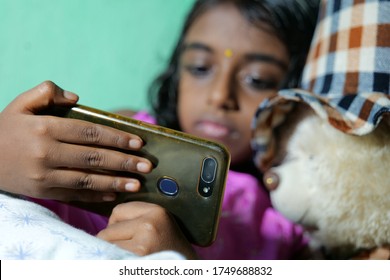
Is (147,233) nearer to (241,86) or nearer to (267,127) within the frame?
(267,127)

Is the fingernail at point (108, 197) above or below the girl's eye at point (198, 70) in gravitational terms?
below

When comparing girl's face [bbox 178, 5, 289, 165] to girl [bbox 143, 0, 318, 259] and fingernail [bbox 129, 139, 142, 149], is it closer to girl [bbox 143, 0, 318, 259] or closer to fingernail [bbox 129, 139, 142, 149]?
girl [bbox 143, 0, 318, 259]

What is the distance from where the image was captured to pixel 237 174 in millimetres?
713

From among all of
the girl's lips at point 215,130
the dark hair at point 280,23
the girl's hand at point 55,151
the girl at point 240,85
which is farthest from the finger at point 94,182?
the dark hair at point 280,23

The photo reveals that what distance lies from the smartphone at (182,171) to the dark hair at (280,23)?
13.8 inches

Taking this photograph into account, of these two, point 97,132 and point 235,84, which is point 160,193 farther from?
point 235,84

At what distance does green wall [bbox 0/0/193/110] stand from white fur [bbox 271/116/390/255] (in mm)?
446

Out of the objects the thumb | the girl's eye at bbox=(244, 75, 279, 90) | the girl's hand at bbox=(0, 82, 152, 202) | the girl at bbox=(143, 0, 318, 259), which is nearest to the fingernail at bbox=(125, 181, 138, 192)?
the girl's hand at bbox=(0, 82, 152, 202)

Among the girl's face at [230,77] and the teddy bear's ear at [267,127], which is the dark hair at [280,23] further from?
the teddy bear's ear at [267,127]

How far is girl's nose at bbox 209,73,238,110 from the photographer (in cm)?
69

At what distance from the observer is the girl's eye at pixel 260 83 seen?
71cm

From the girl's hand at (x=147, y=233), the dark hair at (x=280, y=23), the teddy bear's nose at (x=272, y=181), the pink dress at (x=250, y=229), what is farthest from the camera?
the dark hair at (x=280, y=23)
